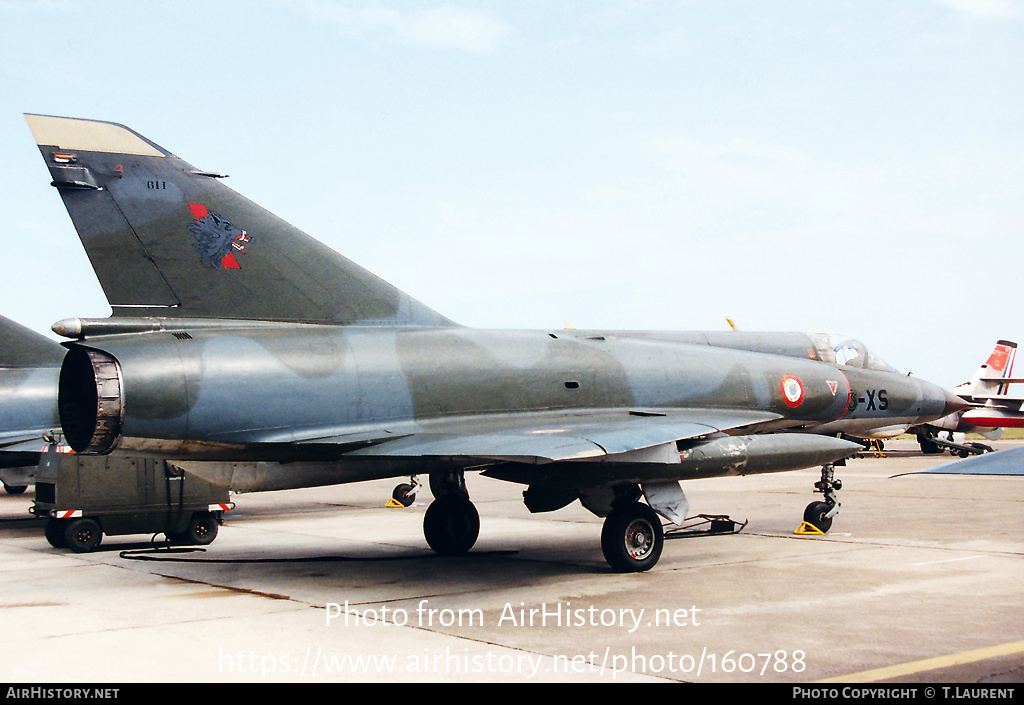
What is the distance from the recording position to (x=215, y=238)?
9.23 m

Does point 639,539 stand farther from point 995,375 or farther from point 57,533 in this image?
point 995,375

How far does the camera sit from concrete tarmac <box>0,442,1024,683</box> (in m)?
5.77

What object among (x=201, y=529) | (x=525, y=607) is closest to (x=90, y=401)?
(x=525, y=607)

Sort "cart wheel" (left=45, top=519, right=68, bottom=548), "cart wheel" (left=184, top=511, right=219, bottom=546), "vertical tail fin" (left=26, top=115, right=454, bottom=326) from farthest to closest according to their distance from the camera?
1. "cart wheel" (left=45, top=519, right=68, bottom=548)
2. "cart wheel" (left=184, top=511, right=219, bottom=546)
3. "vertical tail fin" (left=26, top=115, right=454, bottom=326)

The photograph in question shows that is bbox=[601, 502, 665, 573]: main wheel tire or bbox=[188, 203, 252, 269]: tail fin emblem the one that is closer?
bbox=[188, 203, 252, 269]: tail fin emblem

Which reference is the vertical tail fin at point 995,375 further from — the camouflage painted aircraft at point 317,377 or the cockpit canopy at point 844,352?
the camouflage painted aircraft at point 317,377

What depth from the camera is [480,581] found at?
29.8 ft

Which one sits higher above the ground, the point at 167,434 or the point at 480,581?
the point at 167,434

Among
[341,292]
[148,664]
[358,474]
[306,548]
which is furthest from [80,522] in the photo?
[148,664]

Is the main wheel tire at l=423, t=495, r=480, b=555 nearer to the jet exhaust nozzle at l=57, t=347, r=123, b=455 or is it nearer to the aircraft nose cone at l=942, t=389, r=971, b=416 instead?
the jet exhaust nozzle at l=57, t=347, r=123, b=455

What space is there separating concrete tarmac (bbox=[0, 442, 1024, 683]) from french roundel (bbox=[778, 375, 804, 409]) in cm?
177

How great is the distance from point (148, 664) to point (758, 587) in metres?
5.30

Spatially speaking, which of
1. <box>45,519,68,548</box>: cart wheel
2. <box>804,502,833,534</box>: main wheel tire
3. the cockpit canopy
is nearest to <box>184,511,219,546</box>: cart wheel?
<box>45,519,68,548</box>: cart wheel
